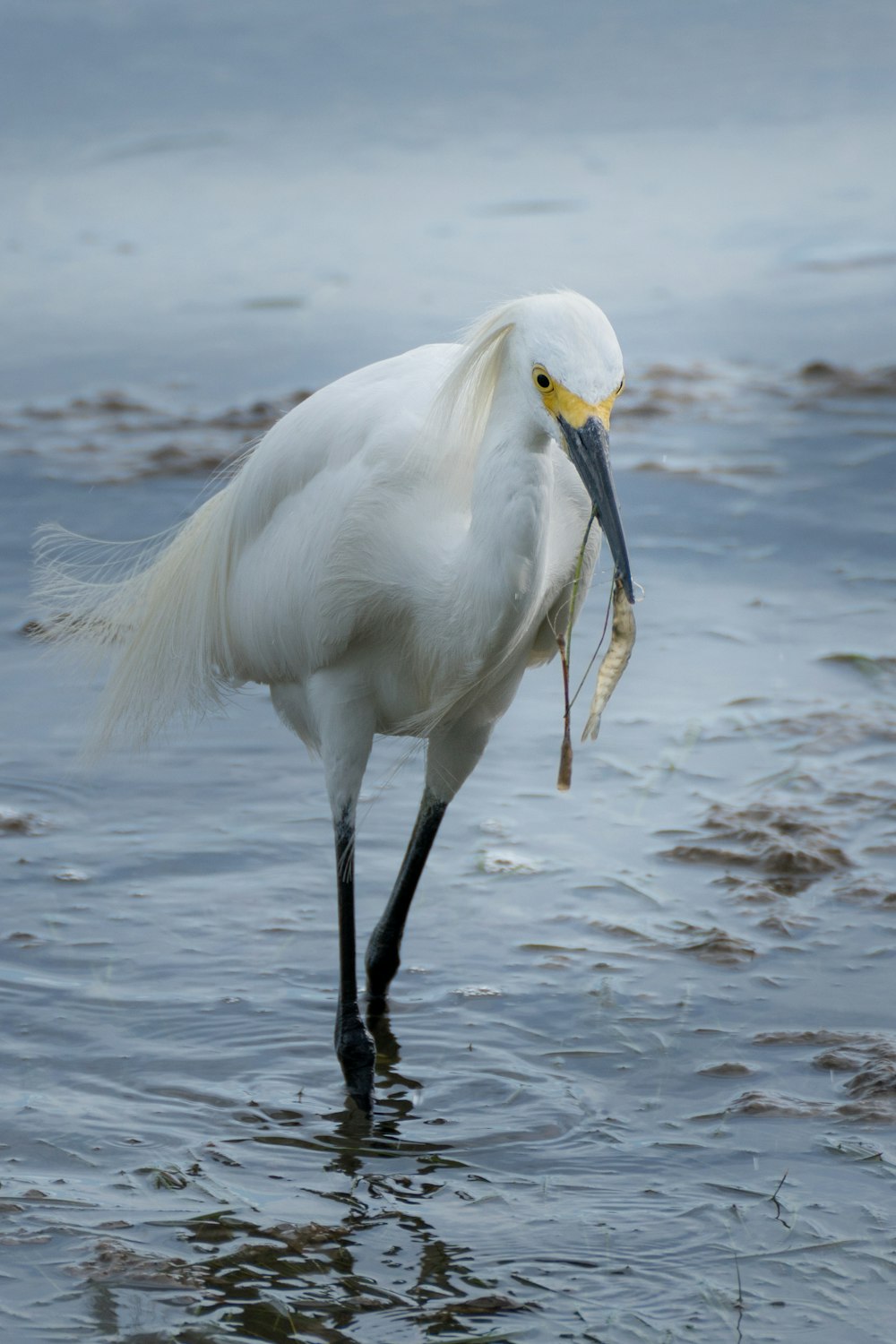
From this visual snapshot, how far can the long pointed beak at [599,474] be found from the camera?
8.80 ft

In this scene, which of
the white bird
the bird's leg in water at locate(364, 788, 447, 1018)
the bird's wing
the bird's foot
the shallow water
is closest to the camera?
the shallow water

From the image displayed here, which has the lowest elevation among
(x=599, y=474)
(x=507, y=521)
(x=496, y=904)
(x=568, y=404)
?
(x=496, y=904)

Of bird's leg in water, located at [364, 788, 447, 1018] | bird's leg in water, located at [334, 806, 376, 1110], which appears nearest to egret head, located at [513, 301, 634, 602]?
bird's leg in water, located at [334, 806, 376, 1110]

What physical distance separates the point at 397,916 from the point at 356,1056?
493mm

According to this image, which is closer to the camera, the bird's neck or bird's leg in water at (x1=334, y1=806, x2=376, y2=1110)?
the bird's neck

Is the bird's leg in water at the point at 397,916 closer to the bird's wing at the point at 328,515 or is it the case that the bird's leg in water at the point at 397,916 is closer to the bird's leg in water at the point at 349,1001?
the bird's leg in water at the point at 349,1001

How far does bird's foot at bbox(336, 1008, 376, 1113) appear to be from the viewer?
3332mm

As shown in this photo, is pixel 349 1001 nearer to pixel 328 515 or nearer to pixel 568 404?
pixel 328 515

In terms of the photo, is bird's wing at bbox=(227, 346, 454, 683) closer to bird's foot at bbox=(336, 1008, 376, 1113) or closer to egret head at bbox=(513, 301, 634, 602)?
egret head at bbox=(513, 301, 634, 602)

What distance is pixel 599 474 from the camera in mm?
2688

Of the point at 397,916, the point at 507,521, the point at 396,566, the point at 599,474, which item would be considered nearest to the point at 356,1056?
the point at 397,916

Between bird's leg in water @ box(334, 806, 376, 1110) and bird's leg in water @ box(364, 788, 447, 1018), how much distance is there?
0.79ft

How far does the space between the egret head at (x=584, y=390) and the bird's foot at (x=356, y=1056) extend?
1169 mm

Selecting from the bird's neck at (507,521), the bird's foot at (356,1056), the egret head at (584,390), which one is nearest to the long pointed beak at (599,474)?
the egret head at (584,390)
